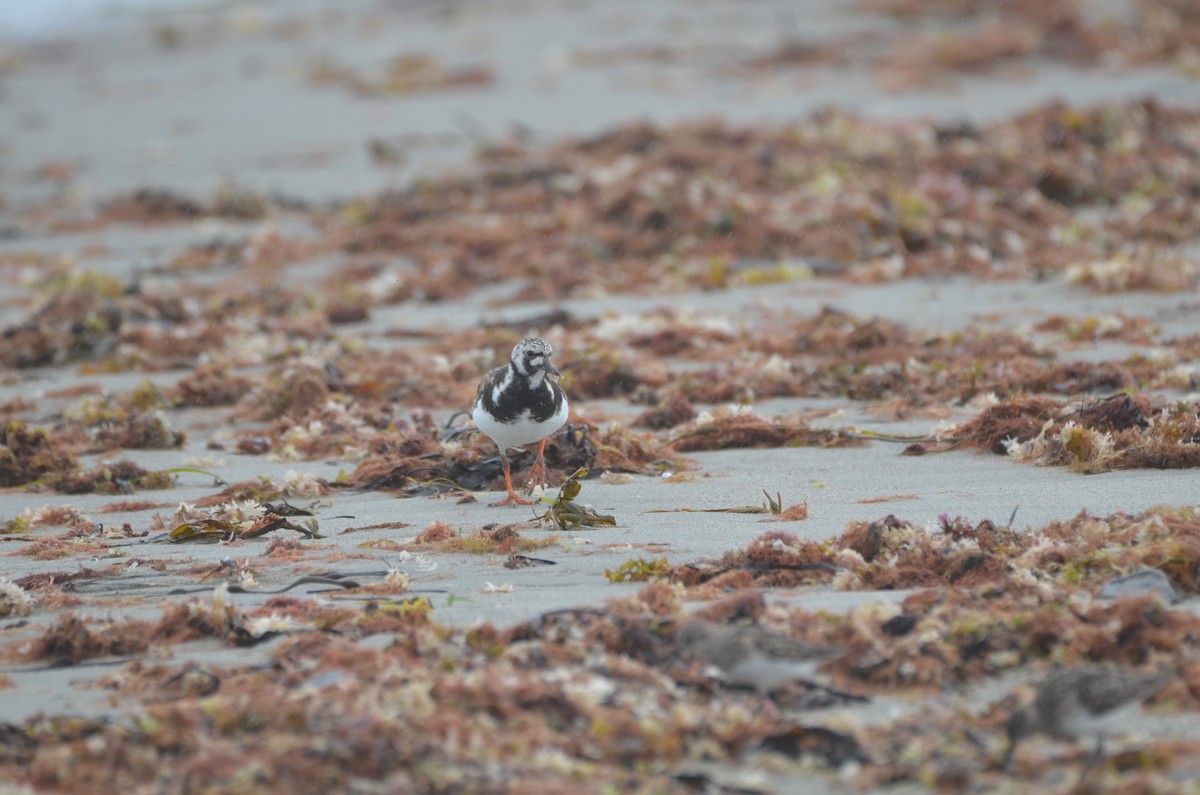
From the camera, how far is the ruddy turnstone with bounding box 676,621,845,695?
3.92 meters

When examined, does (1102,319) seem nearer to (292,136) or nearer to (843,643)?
(843,643)

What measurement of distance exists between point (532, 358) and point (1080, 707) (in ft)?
10.3

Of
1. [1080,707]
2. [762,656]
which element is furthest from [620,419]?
[1080,707]

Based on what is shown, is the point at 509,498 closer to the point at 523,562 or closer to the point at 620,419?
the point at 523,562

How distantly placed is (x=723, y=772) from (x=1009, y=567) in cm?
155

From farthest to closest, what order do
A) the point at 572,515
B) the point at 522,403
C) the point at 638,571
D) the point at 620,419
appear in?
the point at 620,419 < the point at 522,403 < the point at 572,515 < the point at 638,571

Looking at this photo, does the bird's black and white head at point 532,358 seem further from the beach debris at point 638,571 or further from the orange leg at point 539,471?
the beach debris at point 638,571

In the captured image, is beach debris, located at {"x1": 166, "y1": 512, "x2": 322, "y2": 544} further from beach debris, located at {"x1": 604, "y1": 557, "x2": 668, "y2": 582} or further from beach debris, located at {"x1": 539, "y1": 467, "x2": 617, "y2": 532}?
beach debris, located at {"x1": 604, "y1": 557, "x2": 668, "y2": 582}

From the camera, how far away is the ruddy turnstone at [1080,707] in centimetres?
357

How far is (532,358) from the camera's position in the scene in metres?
6.13

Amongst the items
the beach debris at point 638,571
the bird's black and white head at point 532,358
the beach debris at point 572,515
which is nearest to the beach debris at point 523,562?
the beach debris at point 638,571

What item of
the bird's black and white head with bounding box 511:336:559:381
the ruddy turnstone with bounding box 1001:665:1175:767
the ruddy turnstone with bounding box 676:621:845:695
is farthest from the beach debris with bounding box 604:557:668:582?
the ruddy turnstone with bounding box 1001:665:1175:767

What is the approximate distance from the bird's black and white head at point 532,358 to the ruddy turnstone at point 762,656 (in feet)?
7.32

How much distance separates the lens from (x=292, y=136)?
17.1 meters
